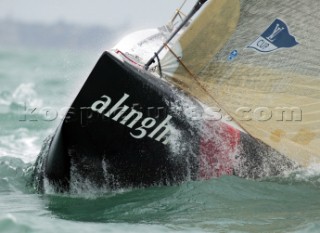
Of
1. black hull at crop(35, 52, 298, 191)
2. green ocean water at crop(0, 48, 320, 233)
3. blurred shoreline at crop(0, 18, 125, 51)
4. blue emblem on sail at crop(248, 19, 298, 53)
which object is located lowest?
green ocean water at crop(0, 48, 320, 233)

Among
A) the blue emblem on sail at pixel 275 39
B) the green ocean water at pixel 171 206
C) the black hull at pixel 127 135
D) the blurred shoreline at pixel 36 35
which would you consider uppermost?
the blurred shoreline at pixel 36 35

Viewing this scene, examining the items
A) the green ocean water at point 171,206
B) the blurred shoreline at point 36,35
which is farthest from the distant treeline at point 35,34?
the green ocean water at point 171,206

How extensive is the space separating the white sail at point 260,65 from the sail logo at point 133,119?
0.36m

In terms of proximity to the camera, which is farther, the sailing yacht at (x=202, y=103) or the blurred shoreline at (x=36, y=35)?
the blurred shoreline at (x=36, y=35)

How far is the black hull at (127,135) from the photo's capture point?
6.39 m

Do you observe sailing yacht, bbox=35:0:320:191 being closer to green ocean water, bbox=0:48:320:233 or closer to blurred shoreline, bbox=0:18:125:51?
green ocean water, bbox=0:48:320:233

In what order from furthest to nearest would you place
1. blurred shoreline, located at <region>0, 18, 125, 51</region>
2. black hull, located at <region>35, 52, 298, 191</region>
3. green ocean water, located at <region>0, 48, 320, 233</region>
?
blurred shoreline, located at <region>0, 18, 125, 51</region> → black hull, located at <region>35, 52, 298, 191</region> → green ocean water, located at <region>0, 48, 320, 233</region>

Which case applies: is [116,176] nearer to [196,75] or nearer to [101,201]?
[101,201]

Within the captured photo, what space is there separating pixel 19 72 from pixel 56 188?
13084 millimetres

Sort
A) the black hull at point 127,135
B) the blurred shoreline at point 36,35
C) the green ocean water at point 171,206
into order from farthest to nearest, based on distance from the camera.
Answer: the blurred shoreline at point 36,35, the black hull at point 127,135, the green ocean water at point 171,206

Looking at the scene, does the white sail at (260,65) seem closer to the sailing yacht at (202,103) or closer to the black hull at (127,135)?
the sailing yacht at (202,103)

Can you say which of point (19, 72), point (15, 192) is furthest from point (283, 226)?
point (19, 72)

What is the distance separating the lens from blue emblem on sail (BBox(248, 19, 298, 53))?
6.42 m

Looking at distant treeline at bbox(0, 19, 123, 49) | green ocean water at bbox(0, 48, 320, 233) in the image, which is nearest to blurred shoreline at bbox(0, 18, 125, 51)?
distant treeline at bbox(0, 19, 123, 49)
